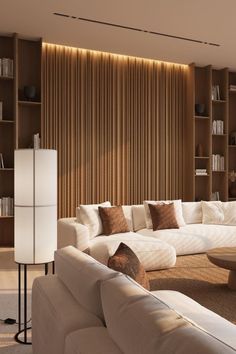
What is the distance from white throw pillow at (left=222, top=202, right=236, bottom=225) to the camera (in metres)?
6.24

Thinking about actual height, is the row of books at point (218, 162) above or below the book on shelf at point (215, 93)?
below

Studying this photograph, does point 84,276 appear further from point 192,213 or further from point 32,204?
point 192,213

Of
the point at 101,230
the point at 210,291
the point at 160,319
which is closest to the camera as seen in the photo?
the point at 160,319

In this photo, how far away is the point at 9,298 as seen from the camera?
375 cm

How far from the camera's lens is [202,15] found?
17.6 ft

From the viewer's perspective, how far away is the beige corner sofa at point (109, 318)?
112 cm

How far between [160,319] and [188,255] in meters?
4.49

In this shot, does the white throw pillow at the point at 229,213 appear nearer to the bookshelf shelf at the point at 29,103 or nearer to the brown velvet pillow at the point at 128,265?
the bookshelf shelf at the point at 29,103

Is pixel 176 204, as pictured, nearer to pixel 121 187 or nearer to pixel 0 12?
pixel 121 187

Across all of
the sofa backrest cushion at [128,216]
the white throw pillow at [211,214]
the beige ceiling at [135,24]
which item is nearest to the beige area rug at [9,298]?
the sofa backrest cushion at [128,216]

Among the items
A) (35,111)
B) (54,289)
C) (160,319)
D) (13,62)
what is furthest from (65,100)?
(160,319)

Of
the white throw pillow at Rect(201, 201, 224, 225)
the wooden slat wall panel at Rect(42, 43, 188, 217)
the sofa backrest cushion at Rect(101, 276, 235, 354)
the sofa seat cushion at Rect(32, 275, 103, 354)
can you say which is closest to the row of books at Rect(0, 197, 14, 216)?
the wooden slat wall panel at Rect(42, 43, 188, 217)

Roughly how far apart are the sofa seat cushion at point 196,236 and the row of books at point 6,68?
311 centimetres

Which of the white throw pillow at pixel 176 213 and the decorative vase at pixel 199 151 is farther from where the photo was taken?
the decorative vase at pixel 199 151
